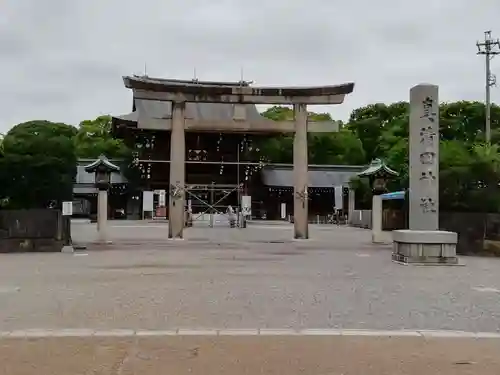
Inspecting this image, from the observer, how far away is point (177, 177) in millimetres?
24922

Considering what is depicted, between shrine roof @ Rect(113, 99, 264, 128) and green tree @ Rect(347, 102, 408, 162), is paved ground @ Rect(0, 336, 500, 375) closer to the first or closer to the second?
shrine roof @ Rect(113, 99, 264, 128)

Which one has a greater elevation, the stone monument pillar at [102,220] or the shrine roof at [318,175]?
the shrine roof at [318,175]

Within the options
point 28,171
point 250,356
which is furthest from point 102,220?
point 250,356

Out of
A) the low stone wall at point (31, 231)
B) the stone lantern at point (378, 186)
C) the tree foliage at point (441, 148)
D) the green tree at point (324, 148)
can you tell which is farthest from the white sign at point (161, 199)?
the low stone wall at point (31, 231)

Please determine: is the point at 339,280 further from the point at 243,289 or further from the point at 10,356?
the point at 10,356

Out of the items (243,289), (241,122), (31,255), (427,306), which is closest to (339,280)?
(243,289)

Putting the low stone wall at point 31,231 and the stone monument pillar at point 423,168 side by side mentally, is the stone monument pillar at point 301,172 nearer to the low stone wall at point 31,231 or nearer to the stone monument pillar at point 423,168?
the stone monument pillar at point 423,168

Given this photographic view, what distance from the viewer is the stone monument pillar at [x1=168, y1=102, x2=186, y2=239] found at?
24641 mm

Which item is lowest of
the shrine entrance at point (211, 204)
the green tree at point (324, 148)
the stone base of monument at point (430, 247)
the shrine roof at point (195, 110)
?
the stone base of monument at point (430, 247)

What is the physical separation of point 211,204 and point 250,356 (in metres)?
37.1

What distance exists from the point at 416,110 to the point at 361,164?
40.4 meters

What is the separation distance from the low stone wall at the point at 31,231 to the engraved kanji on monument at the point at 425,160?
33.6 ft

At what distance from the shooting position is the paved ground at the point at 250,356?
5.32 m

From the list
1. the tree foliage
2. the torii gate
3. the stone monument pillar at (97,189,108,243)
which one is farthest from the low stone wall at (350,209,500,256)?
the stone monument pillar at (97,189,108,243)
